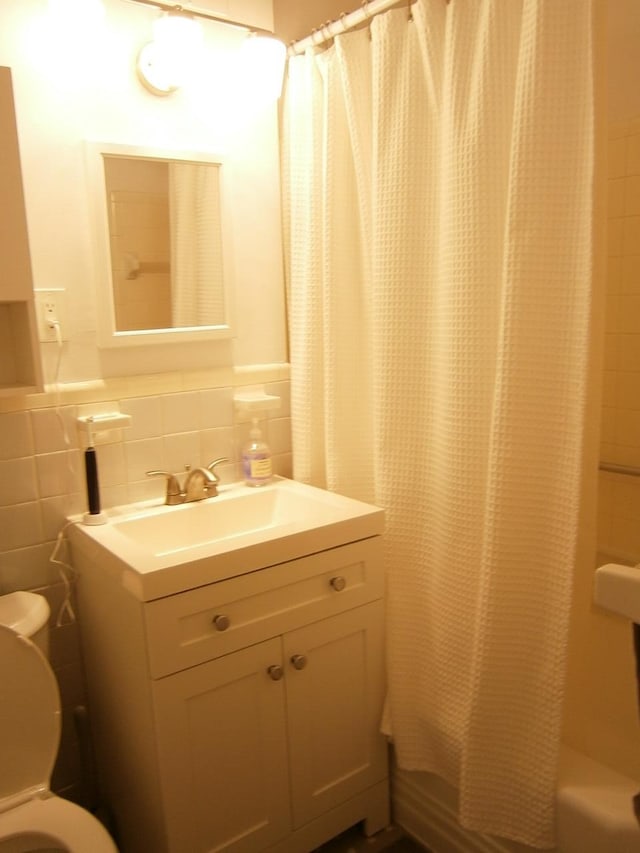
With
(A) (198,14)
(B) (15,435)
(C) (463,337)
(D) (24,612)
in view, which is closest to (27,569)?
(D) (24,612)

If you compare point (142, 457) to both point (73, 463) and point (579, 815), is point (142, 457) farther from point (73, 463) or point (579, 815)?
→ point (579, 815)

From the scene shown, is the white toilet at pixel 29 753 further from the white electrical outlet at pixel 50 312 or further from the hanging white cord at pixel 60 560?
the white electrical outlet at pixel 50 312

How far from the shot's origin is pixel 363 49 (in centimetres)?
159

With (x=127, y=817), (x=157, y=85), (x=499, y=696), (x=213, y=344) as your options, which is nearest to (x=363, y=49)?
(x=157, y=85)

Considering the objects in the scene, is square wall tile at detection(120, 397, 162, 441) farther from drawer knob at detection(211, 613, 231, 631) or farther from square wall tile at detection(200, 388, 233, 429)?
drawer knob at detection(211, 613, 231, 631)

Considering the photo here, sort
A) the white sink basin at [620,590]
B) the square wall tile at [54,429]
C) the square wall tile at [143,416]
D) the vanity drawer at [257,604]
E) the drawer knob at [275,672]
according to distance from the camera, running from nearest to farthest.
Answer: the white sink basin at [620,590]
the vanity drawer at [257,604]
the drawer knob at [275,672]
the square wall tile at [54,429]
the square wall tile at [143,416]

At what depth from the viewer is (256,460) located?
6.09 feet

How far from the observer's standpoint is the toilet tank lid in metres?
1.36

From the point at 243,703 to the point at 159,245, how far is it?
111cm

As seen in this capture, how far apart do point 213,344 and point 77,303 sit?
0.38 metres

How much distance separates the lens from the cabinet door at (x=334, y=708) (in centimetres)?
151

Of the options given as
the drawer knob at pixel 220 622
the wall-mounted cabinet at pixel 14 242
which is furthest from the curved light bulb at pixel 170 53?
the drawer knob at pixel 220 622

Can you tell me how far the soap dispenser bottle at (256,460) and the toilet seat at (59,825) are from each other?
88cm

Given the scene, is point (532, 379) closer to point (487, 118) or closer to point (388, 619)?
point (487, 118)
